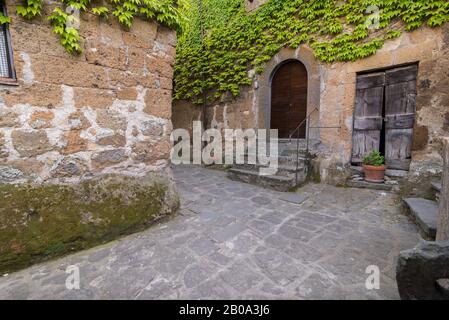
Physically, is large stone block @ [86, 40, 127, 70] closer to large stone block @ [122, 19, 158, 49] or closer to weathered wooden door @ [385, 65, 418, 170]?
large stone block @ [122, 19, 158, 49]

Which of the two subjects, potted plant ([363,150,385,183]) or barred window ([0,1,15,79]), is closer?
barred window ([0,1,15,79])

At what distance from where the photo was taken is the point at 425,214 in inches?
102

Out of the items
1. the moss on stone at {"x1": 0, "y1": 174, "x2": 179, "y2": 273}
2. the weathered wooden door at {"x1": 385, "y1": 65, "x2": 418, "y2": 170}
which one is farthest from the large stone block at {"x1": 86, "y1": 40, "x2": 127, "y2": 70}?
the weathered wooden door at {"x1": 385, "y1": 65, "x2": 418, "y2": 170}

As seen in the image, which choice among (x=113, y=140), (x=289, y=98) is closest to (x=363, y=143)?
(x=289, y=98)

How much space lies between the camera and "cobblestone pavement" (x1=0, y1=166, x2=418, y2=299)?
155 cm

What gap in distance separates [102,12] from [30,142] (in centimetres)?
142

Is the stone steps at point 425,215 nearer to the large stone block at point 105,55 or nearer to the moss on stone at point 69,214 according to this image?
the moss on stone at point 69,214

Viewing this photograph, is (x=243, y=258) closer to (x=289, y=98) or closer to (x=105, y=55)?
(x=105, y=55)

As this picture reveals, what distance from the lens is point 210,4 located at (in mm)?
7023

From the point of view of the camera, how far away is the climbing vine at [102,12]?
1.79 m

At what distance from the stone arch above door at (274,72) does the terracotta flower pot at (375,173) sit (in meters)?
1.59

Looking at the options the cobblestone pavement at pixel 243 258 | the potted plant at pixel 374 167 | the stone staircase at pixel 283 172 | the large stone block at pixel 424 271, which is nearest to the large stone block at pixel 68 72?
the cobblestone pavement at pixel 243 258

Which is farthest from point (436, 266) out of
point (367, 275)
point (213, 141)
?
point (213, 141)

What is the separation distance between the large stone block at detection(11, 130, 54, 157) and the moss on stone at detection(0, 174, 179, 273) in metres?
0.29
